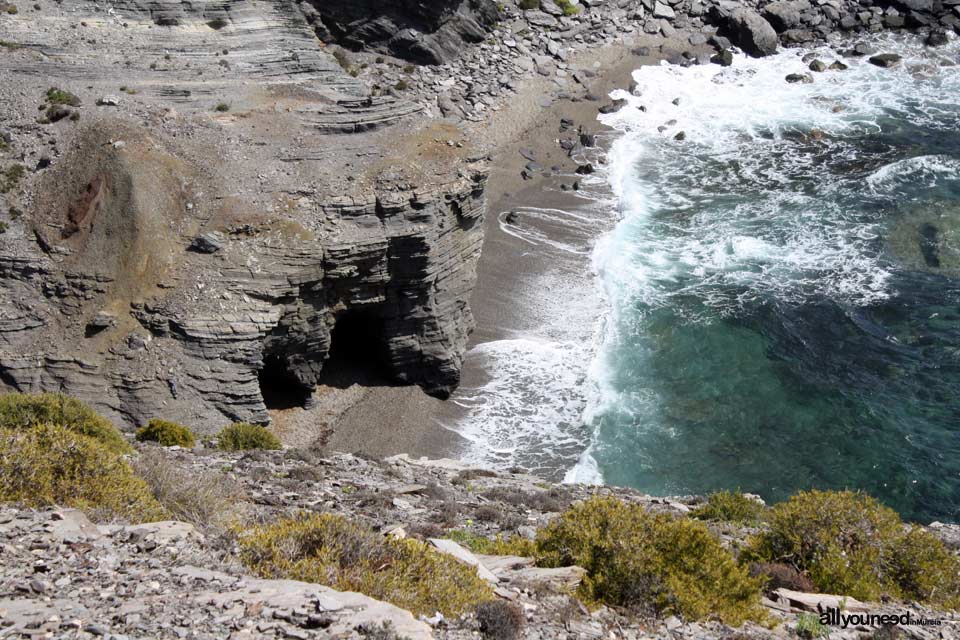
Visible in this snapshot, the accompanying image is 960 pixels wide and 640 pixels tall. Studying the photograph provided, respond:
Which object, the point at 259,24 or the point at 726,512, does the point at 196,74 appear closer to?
the point at 259,24

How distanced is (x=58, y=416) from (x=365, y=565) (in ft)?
41.6

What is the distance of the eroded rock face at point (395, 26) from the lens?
5150 centimetres

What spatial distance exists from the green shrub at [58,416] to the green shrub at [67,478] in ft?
18.4

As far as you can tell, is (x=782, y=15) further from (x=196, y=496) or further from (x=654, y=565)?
(x=196, y=496)

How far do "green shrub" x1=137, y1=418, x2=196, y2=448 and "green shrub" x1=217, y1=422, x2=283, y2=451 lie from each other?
943 millimetres

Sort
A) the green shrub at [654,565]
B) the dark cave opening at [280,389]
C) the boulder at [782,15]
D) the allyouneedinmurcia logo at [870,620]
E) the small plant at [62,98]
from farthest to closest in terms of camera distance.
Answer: the boulder at [782,15] < the small plant at [62,98] < the dark cave opening at [280,389] < the allyouneedinmurcia logo at [870,620] < the green shrub at [654,565]

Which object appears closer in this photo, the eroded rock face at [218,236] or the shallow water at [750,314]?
the eroded rock face at [218,236]

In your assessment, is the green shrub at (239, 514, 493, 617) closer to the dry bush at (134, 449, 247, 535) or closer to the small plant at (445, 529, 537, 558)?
the dry bush at (134, 449, 247, 535)

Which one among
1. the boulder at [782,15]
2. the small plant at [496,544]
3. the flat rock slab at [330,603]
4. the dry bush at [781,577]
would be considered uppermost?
the boulder at [782,15]

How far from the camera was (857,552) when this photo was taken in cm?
1606

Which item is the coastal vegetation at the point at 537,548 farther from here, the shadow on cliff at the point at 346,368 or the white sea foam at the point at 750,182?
the white sea foam at the point at 750,182

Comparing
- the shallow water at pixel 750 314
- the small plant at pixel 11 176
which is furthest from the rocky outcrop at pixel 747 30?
the small plant at pixel 11 176

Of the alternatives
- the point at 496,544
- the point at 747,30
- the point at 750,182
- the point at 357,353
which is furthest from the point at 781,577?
the point at 747,30

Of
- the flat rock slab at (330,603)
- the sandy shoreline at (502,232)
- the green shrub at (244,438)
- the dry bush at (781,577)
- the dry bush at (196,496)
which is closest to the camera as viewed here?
the flat rock slab at (330,603)
